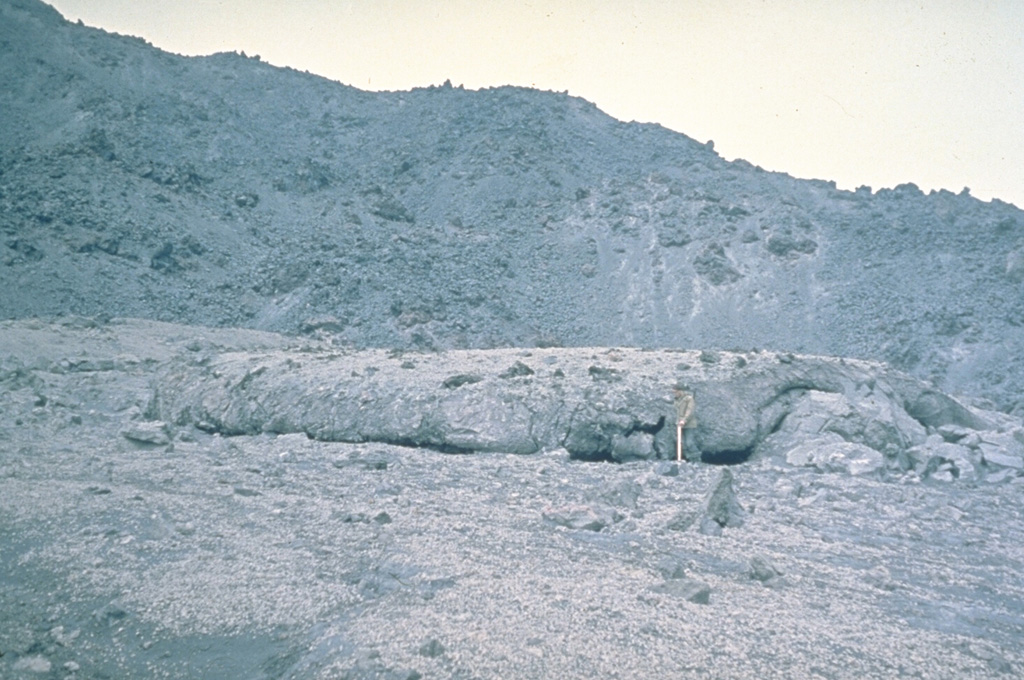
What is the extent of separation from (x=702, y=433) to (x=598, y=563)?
4.70m

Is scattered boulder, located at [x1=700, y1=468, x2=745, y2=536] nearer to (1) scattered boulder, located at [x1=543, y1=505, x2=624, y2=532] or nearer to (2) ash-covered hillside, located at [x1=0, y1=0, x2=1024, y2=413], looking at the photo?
(1) scattered boulder, located at [x1=543, y1=505, x2=624, y2=532]

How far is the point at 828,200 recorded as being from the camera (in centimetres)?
3669

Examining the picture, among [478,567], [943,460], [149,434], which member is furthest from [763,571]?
[149,434]

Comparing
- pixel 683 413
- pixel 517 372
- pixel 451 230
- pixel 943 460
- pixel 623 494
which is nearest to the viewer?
pixel 623 494

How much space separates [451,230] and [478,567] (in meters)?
28.0

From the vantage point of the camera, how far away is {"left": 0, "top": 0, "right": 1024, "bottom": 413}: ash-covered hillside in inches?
1014

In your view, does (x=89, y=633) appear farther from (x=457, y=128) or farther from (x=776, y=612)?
(x=457, y=128)

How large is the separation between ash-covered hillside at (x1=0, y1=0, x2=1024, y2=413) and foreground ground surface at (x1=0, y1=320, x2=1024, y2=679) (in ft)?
52.0

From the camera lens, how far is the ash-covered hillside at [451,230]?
84.5ft

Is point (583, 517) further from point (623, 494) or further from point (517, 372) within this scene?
point (517, 372)

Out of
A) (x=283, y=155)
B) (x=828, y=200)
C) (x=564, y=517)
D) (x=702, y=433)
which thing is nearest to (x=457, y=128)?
(x=283, y=155)

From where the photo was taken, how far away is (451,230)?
3291 cm

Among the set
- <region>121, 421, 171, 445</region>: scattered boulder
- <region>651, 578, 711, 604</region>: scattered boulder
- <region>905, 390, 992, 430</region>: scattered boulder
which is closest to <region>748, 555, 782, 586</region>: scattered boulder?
<region>651, 578, 711, 604</region>: scattered boulder

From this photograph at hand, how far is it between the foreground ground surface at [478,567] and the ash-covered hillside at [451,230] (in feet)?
52.0
